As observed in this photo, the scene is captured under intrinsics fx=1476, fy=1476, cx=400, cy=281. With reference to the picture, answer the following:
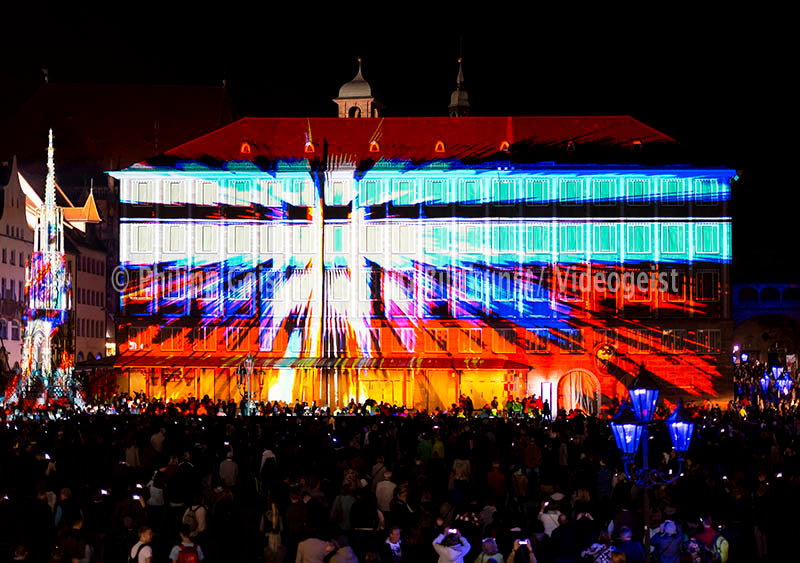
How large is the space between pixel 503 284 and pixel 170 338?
1625cm

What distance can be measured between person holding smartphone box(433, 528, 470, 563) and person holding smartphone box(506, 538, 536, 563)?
0.47m

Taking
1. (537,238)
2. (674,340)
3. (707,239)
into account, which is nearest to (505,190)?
(537,238)

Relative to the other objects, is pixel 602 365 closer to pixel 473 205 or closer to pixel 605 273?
pixel 605 273

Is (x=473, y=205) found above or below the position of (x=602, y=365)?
above

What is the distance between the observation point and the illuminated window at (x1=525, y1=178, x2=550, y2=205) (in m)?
71.9

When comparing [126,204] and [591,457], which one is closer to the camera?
[591,457]

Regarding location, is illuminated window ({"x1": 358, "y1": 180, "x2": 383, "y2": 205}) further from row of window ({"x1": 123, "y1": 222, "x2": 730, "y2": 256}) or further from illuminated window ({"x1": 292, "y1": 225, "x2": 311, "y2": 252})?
illuminated window ({"x1": 292, "y1": 225, "x2": 311, "y2": 252})

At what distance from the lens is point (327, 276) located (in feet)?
236

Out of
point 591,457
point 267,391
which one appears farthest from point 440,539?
point 267,391

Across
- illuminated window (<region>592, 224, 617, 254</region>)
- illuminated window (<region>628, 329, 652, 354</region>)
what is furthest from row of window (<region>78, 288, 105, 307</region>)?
illuminated window (<region>628, 329, 652, 354</region>)

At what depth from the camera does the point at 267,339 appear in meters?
70.9

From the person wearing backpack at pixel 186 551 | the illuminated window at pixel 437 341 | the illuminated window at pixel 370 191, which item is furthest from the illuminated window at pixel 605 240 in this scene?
the person wearing backpack at pixel 186 551

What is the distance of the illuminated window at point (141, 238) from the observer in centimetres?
7138

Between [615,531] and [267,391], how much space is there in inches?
2064
